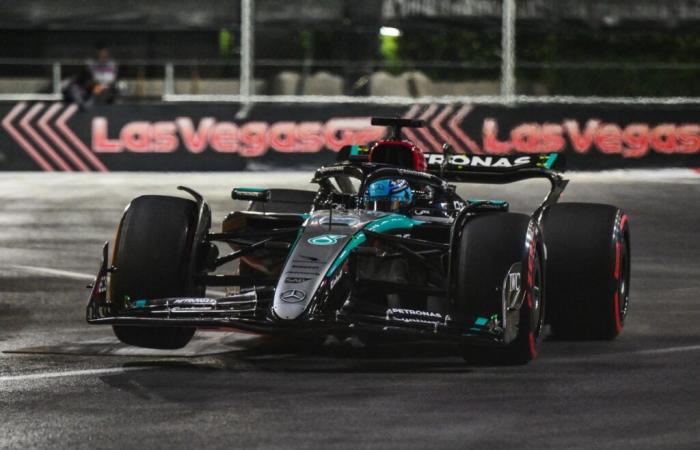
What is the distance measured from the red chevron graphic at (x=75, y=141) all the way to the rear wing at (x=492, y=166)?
12034mm

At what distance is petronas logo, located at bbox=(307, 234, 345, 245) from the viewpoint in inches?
342

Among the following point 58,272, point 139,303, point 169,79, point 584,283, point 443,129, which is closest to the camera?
point 139,303

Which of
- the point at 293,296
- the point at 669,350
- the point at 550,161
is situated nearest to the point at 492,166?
the point at 550,161

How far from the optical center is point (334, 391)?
26.1ft

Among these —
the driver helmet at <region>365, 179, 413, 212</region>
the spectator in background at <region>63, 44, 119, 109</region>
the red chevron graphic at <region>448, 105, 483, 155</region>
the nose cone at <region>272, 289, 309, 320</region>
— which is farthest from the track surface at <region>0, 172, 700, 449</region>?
the spectator in background at <region>63, 44, 119, 109</region>

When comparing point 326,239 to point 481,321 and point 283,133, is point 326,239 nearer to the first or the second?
point 481,321

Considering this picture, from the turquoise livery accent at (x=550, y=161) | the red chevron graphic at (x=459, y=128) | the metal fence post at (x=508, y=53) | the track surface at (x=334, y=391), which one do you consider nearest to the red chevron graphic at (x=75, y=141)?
the red chevron graphic at (x=459, y=128)

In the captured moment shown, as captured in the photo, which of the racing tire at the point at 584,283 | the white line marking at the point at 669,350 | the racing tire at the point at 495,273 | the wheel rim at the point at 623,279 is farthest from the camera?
the wheel rim at the point at 623,279

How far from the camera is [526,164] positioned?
1131cm

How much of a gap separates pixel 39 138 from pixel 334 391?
15916 millimetres

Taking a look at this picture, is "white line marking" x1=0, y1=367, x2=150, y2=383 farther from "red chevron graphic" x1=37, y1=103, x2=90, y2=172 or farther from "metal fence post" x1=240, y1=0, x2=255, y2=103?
"metal fence post" x1=240, y1=0, x2=255, y2=103

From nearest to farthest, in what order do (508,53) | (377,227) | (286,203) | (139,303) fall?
1. (139,303)
2. (377,227)
3. (286,203)
4. (508,53)

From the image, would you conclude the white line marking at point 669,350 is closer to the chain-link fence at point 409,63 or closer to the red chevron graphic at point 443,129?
the red chevron graphic at point 443,129

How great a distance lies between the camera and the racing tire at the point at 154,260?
29.3 feet
